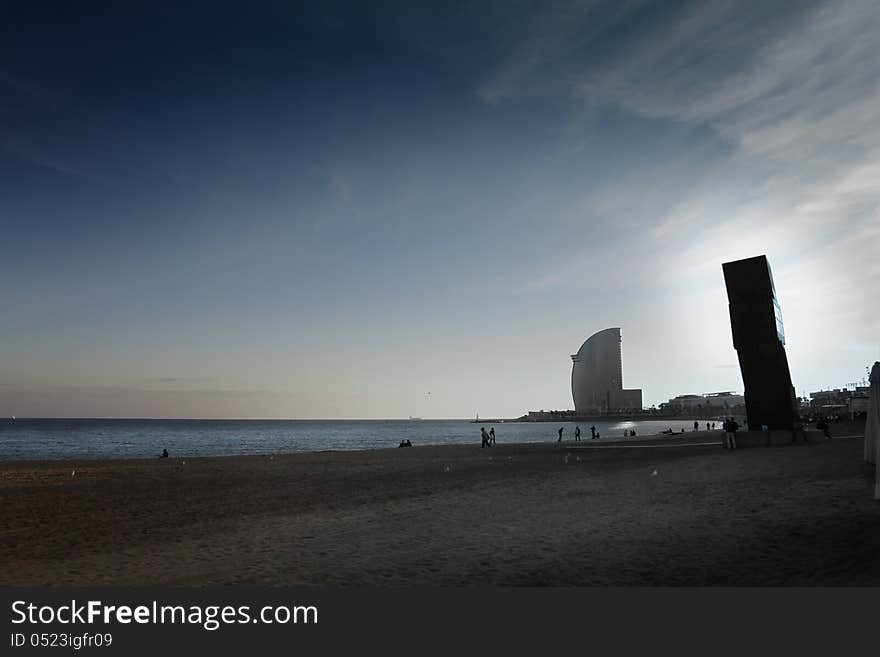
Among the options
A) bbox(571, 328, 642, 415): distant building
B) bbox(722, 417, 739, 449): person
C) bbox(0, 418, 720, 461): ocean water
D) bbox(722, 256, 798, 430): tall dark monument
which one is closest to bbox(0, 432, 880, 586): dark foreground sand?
bbox(722, 417, 739, 449): person

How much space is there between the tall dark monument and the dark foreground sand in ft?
25.2

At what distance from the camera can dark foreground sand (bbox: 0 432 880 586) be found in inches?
243

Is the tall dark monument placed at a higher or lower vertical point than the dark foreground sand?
higher

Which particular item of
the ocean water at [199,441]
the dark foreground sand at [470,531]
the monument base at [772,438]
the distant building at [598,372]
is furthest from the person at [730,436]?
the distant building at [598,372]

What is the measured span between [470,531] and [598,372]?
188 metres

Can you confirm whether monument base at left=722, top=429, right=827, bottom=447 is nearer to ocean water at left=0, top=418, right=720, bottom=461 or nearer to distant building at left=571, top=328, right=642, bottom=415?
ocean water at left=0, top=418, right=720, bottom=461

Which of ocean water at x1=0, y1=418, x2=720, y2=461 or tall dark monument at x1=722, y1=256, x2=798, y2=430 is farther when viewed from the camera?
ocean water at x1=0, y1=418, x2=720, y2=461

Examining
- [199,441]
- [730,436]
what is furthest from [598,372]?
[730,436]

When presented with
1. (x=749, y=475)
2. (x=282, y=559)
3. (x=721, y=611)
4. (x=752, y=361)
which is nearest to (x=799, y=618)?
(x=721, y=611)

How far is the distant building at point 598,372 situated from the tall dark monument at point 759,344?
16298 cm

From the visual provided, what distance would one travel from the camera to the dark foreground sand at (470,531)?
6172mm

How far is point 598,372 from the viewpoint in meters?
189

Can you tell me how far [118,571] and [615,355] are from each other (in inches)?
7437

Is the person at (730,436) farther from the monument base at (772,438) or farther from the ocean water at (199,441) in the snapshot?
the ocean water at (199,441)
